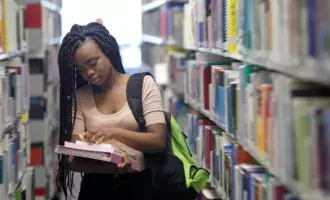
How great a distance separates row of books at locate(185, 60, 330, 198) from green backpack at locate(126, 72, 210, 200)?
28 centimetres

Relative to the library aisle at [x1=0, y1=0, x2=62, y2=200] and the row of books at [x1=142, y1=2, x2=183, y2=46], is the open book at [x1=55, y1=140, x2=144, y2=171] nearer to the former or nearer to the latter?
the library aisle at [x1=0, y1=0, x2=62, y2=200]

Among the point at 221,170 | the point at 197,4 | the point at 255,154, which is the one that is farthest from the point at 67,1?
the point at 255,154

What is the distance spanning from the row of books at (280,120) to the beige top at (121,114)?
1.28 feet

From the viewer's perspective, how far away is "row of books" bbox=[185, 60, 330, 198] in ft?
5.72

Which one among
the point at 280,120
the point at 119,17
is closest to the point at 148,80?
the point at 280,120

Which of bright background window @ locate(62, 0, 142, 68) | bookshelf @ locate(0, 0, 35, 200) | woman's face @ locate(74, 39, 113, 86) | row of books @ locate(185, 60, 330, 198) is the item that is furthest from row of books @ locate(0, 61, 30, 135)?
bright background window @ locate(62, 0, 142, 68)

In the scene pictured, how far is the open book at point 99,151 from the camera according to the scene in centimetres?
269

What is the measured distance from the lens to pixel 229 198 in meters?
3.30

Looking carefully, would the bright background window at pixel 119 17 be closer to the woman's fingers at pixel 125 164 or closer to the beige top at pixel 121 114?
the beige top at pixel 121 114

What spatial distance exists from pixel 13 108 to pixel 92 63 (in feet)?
3.37

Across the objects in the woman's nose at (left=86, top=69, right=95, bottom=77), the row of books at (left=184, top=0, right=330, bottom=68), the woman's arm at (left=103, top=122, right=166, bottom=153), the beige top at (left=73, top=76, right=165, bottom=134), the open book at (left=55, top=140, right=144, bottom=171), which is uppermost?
the row of books at (left=184, top=0, right=330, bottom=68)

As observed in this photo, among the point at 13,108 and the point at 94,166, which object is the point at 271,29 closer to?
the point at 94,166

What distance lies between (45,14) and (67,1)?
3327mm

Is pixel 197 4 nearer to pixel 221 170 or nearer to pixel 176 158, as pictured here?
pixel 221 170
